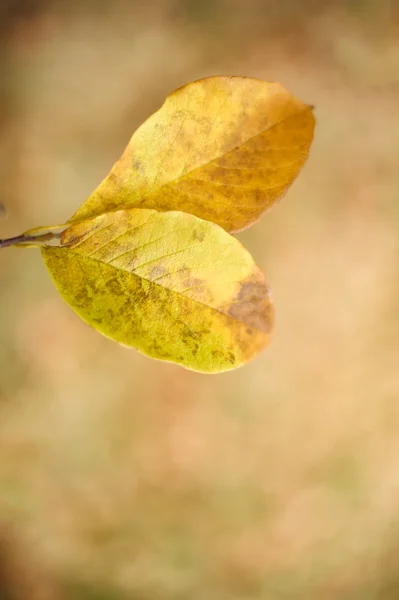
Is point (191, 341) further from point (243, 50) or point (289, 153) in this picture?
point (243, 50)

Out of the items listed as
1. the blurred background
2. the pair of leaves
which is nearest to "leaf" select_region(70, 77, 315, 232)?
the pair of leaves

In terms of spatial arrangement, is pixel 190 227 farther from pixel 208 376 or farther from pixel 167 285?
pixel 208 376

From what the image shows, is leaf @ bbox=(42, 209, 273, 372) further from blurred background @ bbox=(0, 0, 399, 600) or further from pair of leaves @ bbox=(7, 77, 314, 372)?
blurred background @ bbox=(0, 0, 399, 600)

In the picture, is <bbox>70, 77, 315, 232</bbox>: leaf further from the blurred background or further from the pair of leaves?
the blurred background

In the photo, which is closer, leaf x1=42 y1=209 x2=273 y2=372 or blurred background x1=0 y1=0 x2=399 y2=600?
leaf x1=42 y1=209 x2=273 y2=372

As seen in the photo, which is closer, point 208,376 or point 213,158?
point 213,158

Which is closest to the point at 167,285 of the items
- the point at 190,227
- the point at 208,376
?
the point at 190,227

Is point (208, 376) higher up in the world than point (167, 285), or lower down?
higher up

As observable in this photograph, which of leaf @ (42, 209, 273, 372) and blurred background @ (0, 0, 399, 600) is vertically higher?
blurred background @ (0, 0, 399, 600)
